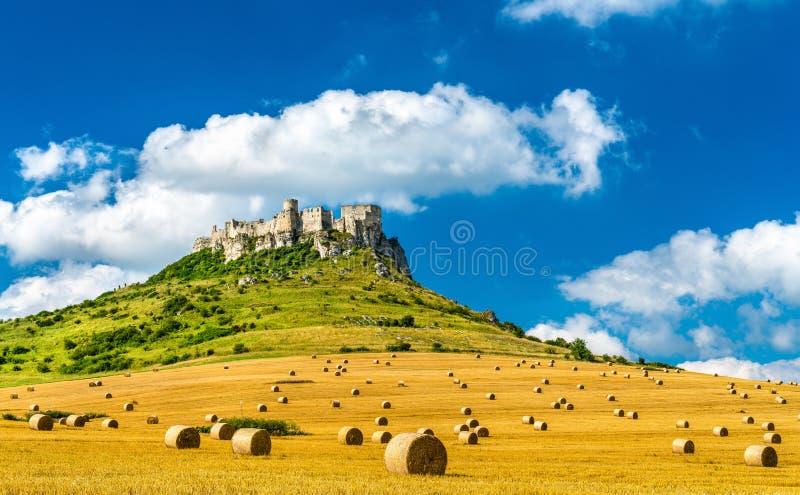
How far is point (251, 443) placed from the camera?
2816 cm

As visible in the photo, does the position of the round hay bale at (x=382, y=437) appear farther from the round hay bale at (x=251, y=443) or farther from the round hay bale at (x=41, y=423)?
the round hay bale at (x=41, y=423)

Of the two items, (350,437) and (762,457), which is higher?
(350,437)

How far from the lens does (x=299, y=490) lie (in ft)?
58.7

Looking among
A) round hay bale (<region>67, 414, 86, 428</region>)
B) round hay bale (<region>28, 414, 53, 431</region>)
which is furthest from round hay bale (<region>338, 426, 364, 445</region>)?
round hay bale (<region>67, 414, 86, 428</region>)

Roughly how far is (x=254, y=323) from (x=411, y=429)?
286ft

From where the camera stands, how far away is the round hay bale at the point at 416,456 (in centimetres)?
2277

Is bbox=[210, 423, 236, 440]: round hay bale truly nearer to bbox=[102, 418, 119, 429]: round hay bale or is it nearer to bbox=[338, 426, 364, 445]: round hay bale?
bbox=[338, 426, 364, 445]: round hay bale

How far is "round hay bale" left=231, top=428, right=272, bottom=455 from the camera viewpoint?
28.2 m

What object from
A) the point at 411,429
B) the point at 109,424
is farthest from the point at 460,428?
the point at 109,424

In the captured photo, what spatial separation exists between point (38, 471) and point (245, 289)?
14078cm

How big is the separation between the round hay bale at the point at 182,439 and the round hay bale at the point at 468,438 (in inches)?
478

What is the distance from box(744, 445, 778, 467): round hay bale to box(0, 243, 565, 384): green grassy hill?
244 feet

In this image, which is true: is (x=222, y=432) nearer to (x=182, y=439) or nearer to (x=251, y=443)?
(x=182, y=439)

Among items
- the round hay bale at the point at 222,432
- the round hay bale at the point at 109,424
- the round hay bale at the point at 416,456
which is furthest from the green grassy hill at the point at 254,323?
the round hay bale at the point at 416,456
